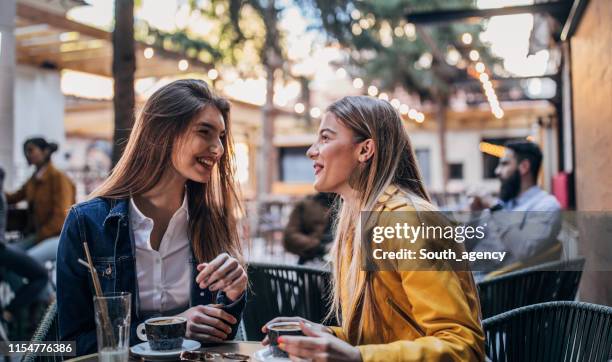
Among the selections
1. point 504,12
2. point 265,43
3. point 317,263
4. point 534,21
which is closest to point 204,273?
point 317,263

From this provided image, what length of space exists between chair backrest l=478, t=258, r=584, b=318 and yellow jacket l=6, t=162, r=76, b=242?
4000mm

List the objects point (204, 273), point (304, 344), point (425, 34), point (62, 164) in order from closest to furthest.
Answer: point (304, 344) → point (204, 273) → point (425, 34) → point (62, 164)

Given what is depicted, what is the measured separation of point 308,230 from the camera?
203 inches

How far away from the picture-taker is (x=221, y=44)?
15062 millimetres

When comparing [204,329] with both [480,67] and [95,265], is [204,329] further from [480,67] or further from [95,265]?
[480,67]

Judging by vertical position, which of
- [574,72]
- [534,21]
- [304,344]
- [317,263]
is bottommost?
[317,263]

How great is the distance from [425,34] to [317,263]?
387 cm

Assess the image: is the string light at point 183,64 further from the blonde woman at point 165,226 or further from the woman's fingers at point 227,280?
the woman's fingers at point 227,280

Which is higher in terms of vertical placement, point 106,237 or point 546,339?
point 106,237

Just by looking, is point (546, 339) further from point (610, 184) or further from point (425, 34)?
point (425, 34)

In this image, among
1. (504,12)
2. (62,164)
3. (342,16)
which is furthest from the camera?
(342,16)

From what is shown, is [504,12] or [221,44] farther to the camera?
[221,44]

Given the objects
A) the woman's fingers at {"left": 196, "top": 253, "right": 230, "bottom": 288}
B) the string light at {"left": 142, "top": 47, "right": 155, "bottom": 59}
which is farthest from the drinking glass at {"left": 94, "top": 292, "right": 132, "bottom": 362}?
the string light at {"left": 142, "top": 47, "right": 155, "bottom": 59}

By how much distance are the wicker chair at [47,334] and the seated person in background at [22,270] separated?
2.81 metres
